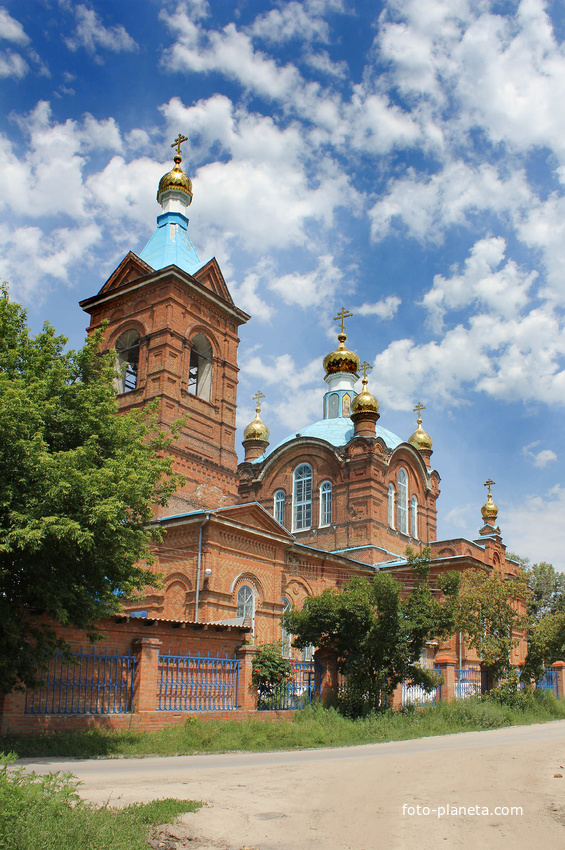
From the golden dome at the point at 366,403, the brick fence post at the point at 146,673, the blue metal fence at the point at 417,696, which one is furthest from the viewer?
the golden dome at the point at 366,403

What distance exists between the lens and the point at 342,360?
33.7 meters

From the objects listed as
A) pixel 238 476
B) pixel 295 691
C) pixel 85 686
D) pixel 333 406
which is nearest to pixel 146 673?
pixel 85 686

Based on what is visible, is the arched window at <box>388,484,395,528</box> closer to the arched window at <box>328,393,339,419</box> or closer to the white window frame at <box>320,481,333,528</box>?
the white window frame at <box>320,481,333,528</box>

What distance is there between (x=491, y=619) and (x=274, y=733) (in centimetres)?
886

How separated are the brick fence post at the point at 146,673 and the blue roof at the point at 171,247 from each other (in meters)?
14.1

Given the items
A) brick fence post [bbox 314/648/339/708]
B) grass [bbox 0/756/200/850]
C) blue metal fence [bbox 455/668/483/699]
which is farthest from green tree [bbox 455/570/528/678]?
grass [bbox 0/756/200/850]

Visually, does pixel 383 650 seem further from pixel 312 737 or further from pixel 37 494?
pixel 37 494

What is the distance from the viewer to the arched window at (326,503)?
29222mm

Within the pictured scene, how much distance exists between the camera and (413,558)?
54.4ft

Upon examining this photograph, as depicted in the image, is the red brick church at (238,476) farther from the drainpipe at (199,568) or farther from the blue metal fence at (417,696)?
the blue metal fence at (417,696)

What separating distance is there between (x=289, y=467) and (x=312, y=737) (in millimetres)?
18397

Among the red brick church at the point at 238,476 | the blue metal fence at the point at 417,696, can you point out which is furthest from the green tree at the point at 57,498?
the blue metal fence at the point at 417,696

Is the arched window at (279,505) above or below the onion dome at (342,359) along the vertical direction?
below

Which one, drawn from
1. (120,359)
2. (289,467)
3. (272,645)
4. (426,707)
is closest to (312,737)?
(272,645)
